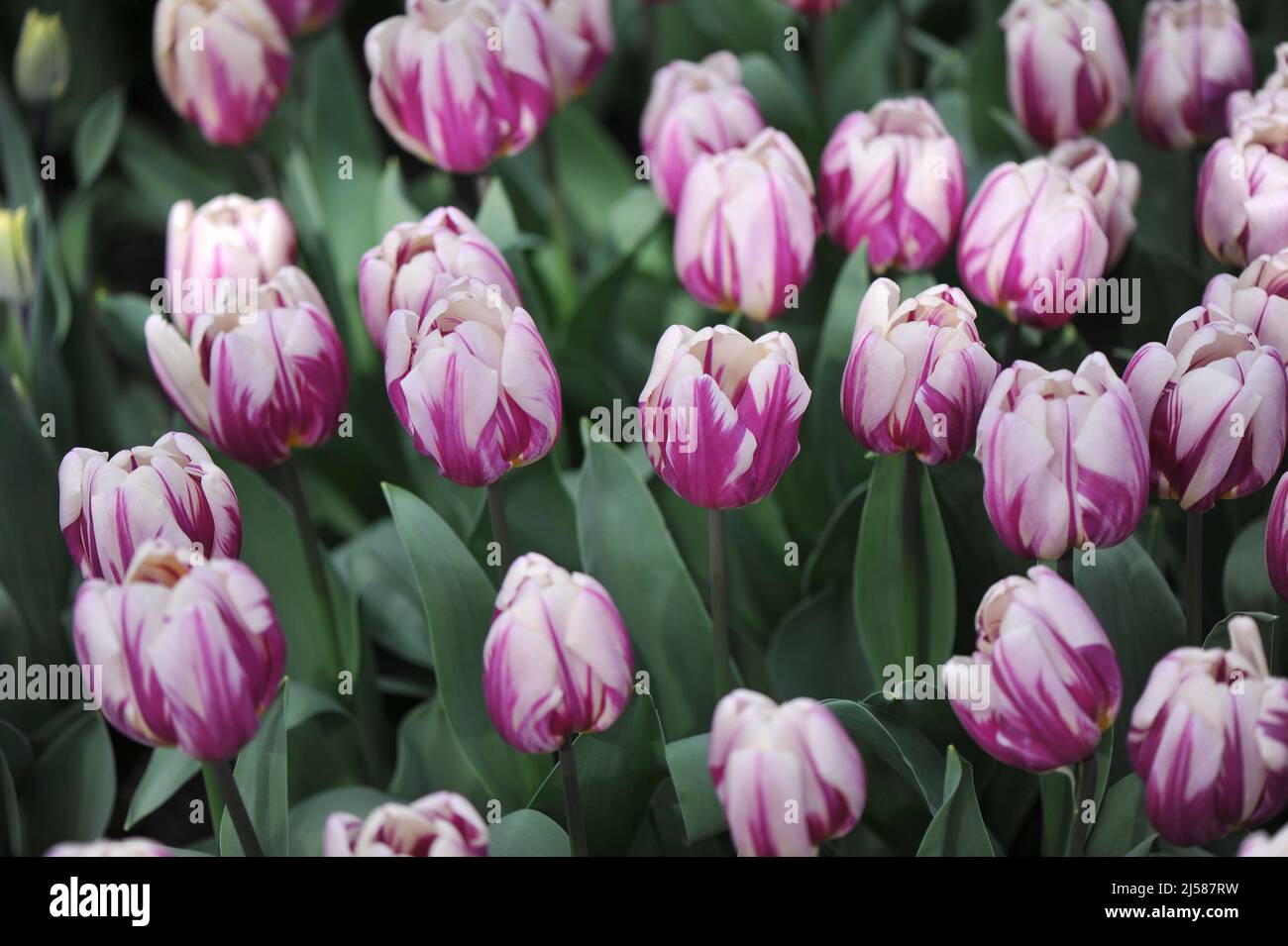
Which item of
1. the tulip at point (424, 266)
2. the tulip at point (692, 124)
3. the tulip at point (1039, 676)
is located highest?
the tulip at point (692, 124)

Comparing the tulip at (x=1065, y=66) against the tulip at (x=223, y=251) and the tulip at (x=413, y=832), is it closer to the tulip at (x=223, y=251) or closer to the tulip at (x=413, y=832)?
the tulip at (x=223, y=251)

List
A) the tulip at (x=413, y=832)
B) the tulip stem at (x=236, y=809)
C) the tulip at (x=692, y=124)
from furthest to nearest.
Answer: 1. the tulip at (x=692, y=124)
2. the tulip stem at (x=236, y=809)
3. the tulip at (x=413, y=832)

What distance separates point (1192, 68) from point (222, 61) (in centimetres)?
85

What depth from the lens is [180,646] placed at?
0.71 metres

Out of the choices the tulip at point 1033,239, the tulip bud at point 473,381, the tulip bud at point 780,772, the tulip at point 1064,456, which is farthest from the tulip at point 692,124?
the tulip bud at point 780,772

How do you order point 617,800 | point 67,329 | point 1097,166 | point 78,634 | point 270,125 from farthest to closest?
point 270,125 < point 67,329 < point 1097,166 < point 617,800 < point 78,634

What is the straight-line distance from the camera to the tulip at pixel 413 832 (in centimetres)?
70

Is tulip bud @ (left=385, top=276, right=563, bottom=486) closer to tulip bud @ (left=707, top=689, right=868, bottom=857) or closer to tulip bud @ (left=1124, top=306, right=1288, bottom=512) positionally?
tulip bud @ (left=707, top=689, right=868, bottom=857)

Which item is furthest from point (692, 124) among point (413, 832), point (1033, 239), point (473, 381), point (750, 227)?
point (413, 832)

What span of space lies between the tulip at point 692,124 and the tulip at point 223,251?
0.32 m

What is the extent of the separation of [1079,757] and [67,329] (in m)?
1.08

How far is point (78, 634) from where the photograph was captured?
73 cm
